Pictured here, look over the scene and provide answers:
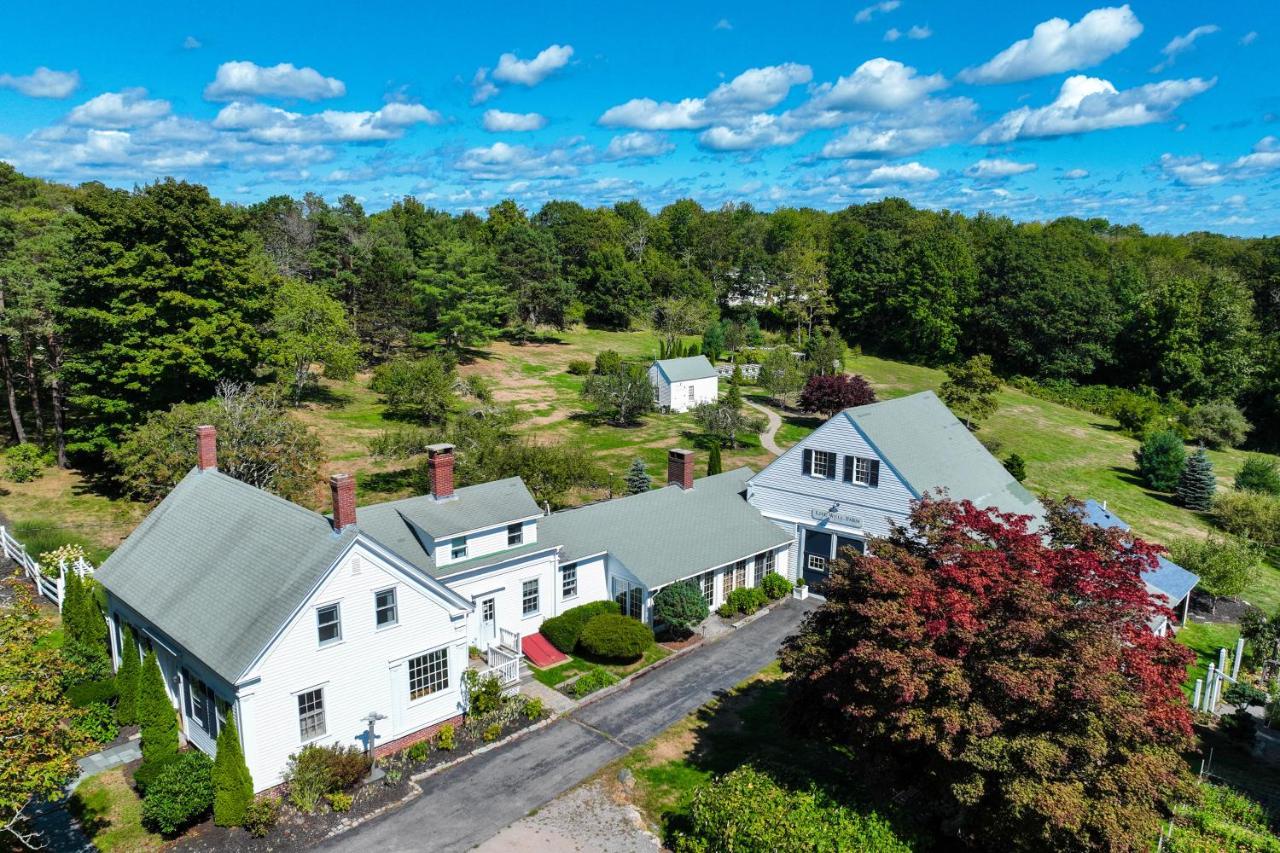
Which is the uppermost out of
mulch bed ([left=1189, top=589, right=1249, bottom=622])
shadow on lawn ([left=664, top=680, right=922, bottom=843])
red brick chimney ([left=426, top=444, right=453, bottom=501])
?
red brick chimney ([left=426, top=444, right=453, bottom=501])

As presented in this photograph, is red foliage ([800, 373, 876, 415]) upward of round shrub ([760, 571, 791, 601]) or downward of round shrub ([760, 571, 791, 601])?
upward

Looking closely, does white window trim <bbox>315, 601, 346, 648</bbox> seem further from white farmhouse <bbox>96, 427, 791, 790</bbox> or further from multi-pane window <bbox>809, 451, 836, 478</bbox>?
multi-pane window <bbox>809, 451, 836, 478</bbox>

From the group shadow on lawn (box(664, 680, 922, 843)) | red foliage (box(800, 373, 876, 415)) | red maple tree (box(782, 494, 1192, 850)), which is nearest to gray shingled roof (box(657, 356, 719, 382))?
red foliage (box(800, 373, 876, 415))

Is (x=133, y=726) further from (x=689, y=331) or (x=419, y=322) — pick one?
(x=689, y=331)

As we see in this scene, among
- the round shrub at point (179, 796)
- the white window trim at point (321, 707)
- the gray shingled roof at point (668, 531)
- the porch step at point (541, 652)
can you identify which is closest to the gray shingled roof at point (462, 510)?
the gray shingled roof at point (668, 531)

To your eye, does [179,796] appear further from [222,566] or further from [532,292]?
[532,292]

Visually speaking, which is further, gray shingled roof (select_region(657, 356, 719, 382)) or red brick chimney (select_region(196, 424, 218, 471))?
gray shingled roof (select_region(657, 356, 719, 382))
